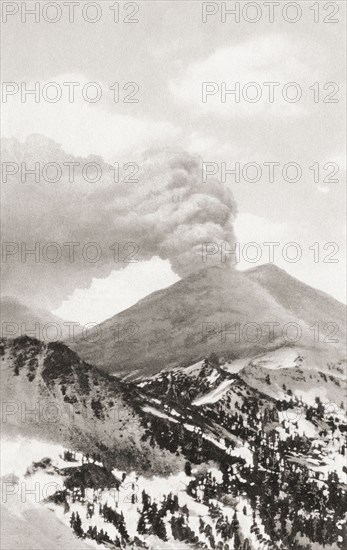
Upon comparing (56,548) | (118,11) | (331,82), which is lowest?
(56,548)

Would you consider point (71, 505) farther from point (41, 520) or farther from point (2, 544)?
point (2, 544)

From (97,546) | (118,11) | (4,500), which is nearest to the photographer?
(118,11)

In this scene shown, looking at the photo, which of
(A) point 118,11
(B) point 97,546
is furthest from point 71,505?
(A) point 118,11

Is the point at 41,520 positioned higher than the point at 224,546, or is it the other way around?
the point at 41,520

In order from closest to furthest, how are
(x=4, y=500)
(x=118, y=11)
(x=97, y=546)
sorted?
(x=118, y=11) < (x=97, y=546) < (x=4, y=500)

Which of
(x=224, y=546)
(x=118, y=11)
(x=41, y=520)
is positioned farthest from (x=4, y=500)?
(x=118, y=11)

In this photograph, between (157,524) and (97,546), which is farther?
(157,524)

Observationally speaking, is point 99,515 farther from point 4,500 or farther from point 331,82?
point 331,82

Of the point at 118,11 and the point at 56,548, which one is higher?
the point at 118,11

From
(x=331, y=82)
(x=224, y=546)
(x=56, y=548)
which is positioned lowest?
(x=224, y=546)
